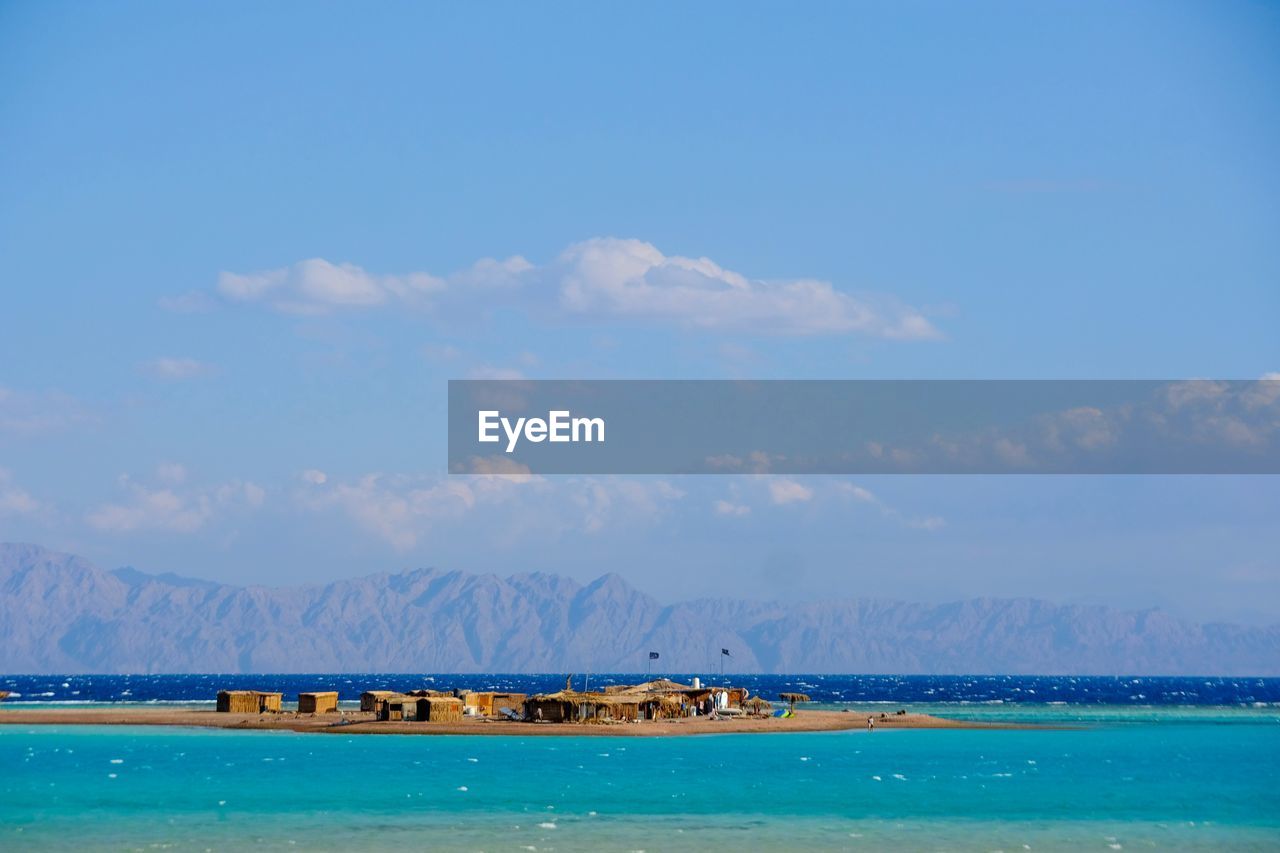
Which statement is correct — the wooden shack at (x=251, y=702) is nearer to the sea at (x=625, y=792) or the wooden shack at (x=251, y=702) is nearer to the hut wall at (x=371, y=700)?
the hut wall at (x=371, y=700)

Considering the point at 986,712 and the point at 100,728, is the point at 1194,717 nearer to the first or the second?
the point at 986,712

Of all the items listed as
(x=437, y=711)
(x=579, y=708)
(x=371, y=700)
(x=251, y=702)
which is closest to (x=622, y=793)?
(x=579, y=708)

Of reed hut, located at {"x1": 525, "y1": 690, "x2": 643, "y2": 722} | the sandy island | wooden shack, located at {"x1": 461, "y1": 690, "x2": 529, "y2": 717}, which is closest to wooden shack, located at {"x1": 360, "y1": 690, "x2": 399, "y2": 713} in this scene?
the sandy island

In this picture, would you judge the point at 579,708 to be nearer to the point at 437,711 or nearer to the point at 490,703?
the point at 437,711

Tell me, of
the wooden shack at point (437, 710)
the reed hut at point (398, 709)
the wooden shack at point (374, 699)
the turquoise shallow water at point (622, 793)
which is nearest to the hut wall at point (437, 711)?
the wooden shack at point (437, 710)

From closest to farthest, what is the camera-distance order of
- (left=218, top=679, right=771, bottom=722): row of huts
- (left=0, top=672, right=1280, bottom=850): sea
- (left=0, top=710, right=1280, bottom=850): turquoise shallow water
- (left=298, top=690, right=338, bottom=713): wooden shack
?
(left=0, top=672, right=1280, bottom=850): sea, (left=0, top=710, right=1280, bottom=850): turquoise shallow water, (left=218, top=679, right=771, bottom=722): row of huts, (left=298, top=690, right=338, bottom=713): wooden shack

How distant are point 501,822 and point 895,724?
70.2 m

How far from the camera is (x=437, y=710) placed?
10675 cm

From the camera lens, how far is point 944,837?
50062 millimetres

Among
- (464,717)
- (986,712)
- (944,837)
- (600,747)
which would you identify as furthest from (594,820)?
(986,712)

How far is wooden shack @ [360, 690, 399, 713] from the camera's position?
11194 cm

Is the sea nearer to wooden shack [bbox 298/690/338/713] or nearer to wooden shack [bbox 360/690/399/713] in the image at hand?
wooden shack [bbox 360/690/399/713]

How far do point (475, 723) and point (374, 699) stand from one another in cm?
1592

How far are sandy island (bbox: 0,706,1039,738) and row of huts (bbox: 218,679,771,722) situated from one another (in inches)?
56.7
